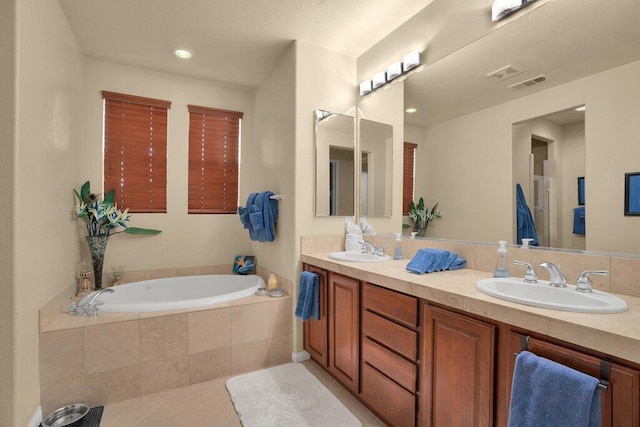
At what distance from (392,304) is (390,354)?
10.8 inches

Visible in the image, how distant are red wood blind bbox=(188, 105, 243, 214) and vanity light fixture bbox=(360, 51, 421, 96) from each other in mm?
1544

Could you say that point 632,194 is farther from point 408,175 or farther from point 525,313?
point 408,175

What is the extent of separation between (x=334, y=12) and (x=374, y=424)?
2695 mm

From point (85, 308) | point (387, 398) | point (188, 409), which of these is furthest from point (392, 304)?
point (85, 308)

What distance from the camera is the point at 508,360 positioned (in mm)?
1107

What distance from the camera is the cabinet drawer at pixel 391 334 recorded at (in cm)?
151

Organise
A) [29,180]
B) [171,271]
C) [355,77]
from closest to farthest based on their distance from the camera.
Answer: [29,180]
[355,77]
[171,271]

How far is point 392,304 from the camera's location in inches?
64.1

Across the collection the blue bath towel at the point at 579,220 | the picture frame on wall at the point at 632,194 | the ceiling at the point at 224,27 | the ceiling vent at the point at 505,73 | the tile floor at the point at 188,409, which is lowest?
the tile floor at the point at 188,409

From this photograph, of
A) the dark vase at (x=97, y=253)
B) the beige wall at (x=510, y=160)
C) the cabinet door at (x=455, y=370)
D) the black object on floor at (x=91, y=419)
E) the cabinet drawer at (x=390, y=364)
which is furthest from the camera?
the dark vase at (x=97, y=253)

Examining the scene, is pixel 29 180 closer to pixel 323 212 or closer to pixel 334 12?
pixel 323 212

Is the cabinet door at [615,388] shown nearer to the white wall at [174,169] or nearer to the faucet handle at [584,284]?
the faucet handle at [584,284]

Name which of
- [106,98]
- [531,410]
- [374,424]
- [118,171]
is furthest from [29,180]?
[531,410]

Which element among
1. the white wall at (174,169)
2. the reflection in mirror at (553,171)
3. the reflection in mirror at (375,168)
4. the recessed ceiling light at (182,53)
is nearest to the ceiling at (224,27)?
the recessed ceiling light at (182,53)
